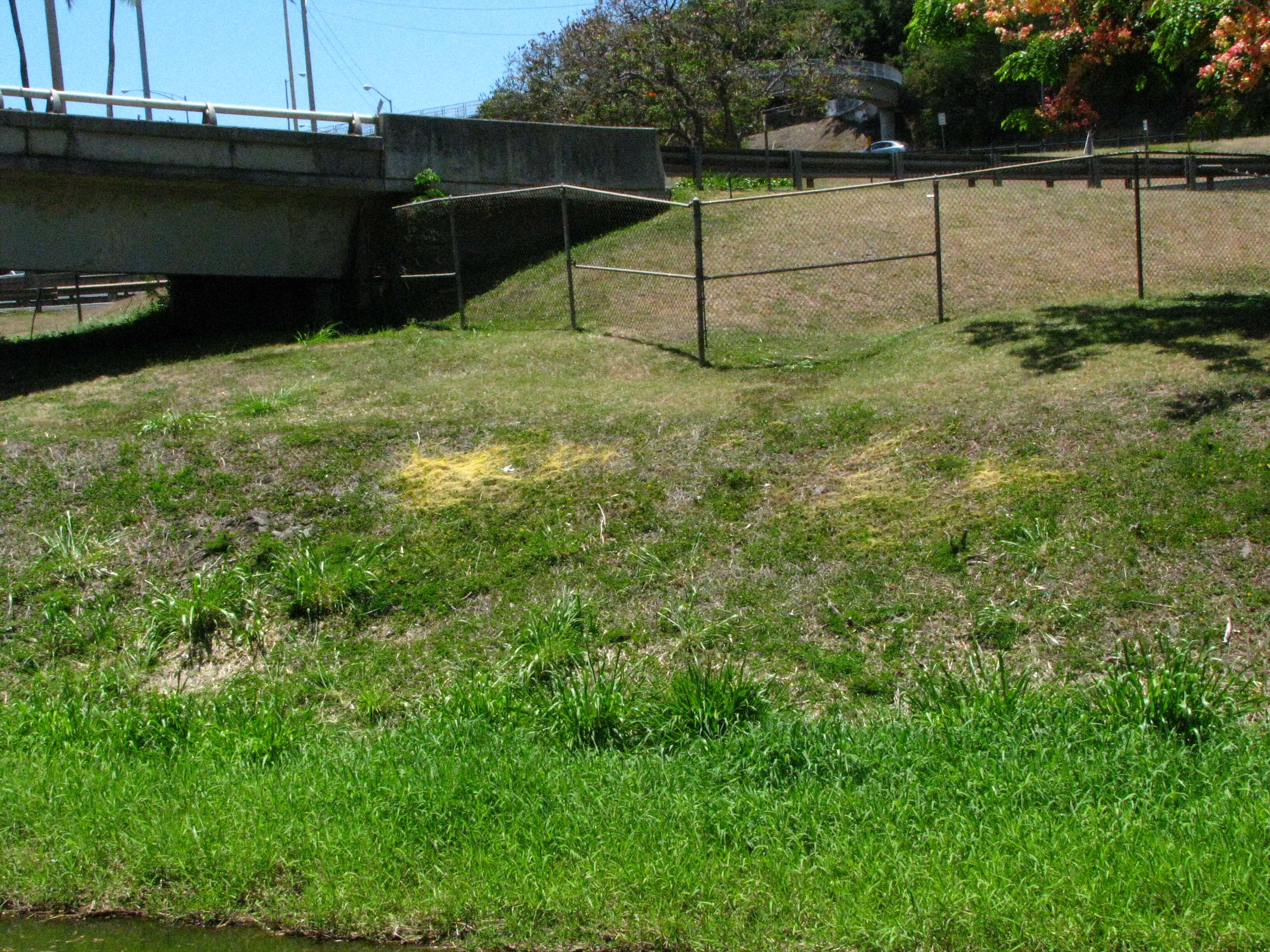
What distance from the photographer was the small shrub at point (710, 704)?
19.9 feet

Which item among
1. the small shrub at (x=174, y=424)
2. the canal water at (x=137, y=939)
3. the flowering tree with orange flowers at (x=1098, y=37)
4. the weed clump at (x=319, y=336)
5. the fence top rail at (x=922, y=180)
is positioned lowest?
the canal water at (x=137, y=939)

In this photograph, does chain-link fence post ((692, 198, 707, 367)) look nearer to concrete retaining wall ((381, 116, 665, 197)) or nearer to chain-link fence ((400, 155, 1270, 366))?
chain-link fence ((400, 155, 1270, 366))

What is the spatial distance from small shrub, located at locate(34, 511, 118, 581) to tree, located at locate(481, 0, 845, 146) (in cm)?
2335

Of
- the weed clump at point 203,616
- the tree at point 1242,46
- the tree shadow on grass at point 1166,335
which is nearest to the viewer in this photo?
the weed clump at point 203,616

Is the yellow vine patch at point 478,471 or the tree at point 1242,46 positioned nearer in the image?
the yellow vine patch at point 478,471

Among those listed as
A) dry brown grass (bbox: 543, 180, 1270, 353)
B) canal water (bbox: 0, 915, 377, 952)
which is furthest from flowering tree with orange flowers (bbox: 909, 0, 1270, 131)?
canal water (bbox: 0, 915, 377, 952)

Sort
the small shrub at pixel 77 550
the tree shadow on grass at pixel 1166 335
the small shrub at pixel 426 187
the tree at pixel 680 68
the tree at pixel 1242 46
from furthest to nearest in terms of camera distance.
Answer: the tree at pixel 680 68 → the small shrub at pixel 426 187 → the tree at pixel 1242 46 → the tree shadow on grass at pixel 1166 335 → the small shrub at pixel 77 550

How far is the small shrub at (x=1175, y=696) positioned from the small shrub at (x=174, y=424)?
7.78m

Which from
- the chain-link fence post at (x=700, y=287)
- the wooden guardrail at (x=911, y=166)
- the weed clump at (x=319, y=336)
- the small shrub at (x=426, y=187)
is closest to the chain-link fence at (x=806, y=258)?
the chain-link fence post at (x=700, y=287)

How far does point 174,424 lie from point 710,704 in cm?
644

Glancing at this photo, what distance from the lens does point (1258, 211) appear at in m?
19.5

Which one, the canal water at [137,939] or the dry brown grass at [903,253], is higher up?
the dry brown grass at [903,253]

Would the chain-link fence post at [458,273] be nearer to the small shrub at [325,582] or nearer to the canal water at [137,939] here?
the small shrub at [325,582]

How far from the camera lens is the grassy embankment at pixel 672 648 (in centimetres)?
463
